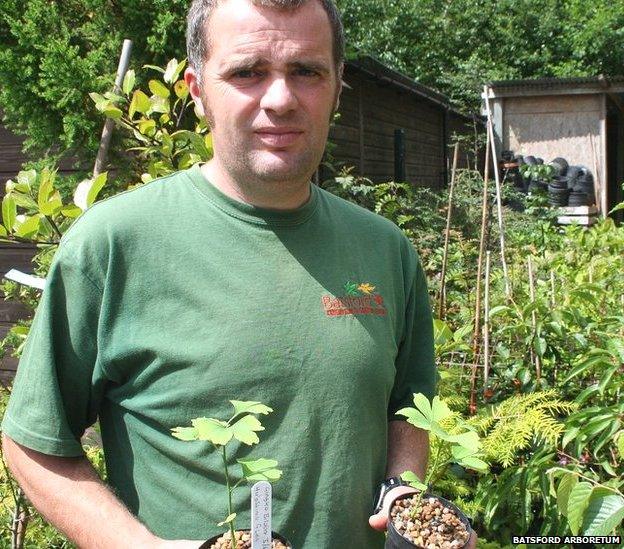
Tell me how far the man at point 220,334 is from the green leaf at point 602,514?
952 mm

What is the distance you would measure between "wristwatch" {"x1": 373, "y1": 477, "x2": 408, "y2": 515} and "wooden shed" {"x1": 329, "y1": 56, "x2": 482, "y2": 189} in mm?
6127

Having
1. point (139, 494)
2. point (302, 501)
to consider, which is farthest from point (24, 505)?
point (302, 501)

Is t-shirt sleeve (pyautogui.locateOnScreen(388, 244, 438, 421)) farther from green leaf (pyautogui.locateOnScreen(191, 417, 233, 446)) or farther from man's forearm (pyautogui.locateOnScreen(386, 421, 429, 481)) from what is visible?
green leaf (pyautogui.locateOnScreen(191, 417, 233, 446))

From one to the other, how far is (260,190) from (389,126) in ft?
32.1

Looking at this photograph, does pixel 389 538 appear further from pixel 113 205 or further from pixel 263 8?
pixel 263 8

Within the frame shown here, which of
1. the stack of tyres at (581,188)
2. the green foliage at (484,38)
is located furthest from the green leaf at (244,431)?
the green foliage at (484,38)

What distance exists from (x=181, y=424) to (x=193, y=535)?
0.85ft

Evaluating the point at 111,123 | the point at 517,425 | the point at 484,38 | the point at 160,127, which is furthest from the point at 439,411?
the point at 484,38

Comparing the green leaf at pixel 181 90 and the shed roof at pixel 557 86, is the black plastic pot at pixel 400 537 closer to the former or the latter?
the green leaf at pixel 181 90

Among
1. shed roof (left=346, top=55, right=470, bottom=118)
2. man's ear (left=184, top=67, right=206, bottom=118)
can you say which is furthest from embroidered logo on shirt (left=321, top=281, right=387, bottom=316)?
shed roof (left=346, top=55, right=470, bottom=118)

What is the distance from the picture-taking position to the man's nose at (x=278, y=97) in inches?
64.9

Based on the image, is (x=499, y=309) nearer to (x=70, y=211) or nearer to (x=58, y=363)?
(x=70, y=211)

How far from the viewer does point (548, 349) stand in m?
3.29

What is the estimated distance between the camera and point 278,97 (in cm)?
165
